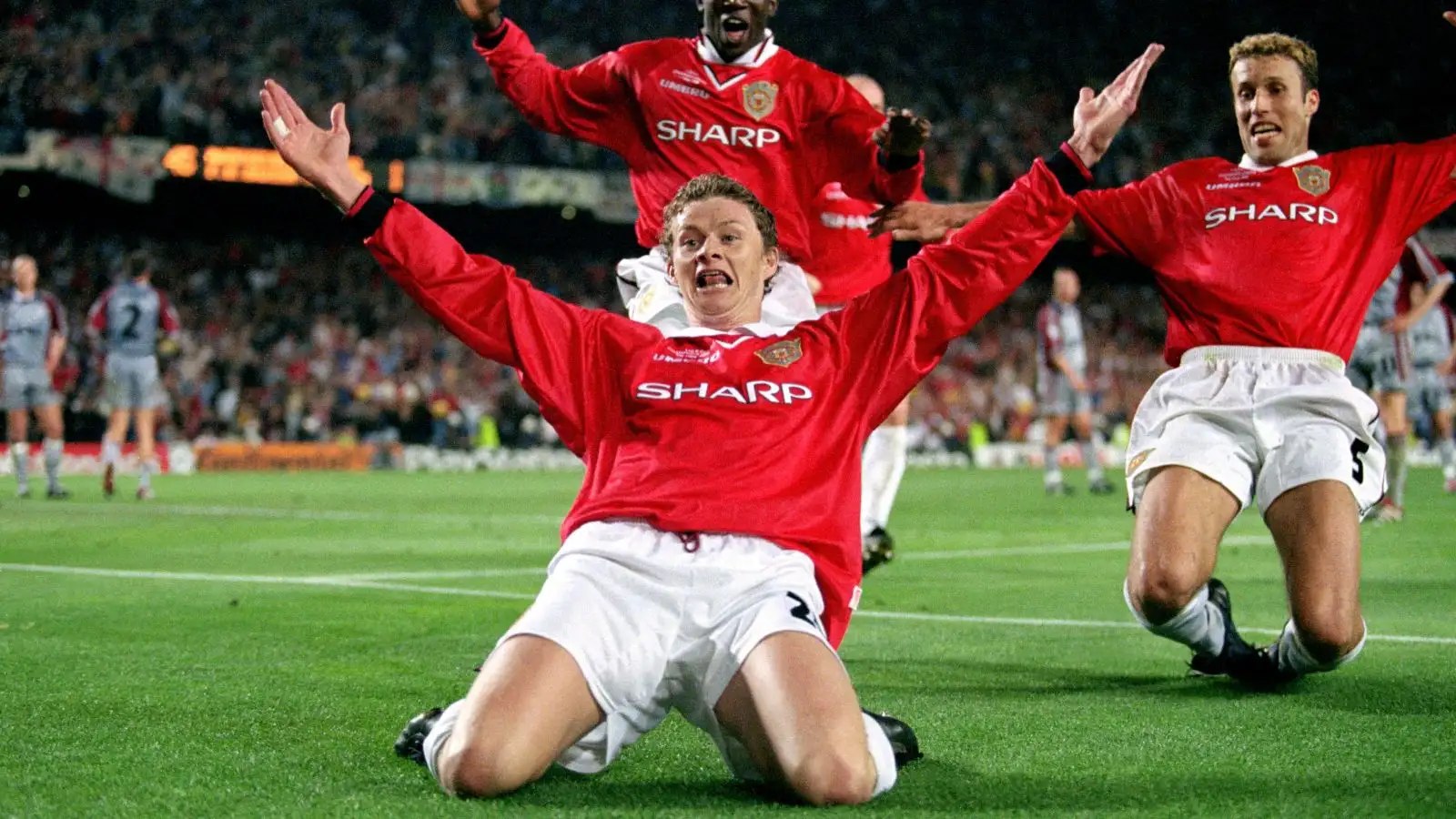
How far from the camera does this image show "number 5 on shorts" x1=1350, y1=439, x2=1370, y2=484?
5281 millimetres

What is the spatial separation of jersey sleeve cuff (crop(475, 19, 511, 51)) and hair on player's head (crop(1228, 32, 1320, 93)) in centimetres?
265

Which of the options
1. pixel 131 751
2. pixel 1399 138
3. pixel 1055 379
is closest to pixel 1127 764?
pixel 131 751

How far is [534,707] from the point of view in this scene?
3.40m

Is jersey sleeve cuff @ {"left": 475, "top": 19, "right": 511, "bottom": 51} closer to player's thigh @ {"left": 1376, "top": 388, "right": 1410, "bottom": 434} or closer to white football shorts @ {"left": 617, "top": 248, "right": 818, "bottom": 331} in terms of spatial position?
white football shorts @ {"left": 617, "top": 248, "right": 818, "bottom": 331}

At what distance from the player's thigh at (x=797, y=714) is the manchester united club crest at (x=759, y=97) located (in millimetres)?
2984

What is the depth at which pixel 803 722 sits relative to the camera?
3387 mm

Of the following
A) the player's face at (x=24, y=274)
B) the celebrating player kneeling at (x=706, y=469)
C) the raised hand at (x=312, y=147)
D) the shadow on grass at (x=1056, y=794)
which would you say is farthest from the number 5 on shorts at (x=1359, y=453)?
the player's face at (x=24, y=274)

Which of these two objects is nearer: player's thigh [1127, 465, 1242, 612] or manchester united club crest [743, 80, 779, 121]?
player's thigh [1127, 465, 1242, 612]

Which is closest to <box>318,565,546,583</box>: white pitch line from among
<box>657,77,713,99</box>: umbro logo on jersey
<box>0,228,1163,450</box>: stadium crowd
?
<box>657,77,713,99</box>: umbro logo on jersey

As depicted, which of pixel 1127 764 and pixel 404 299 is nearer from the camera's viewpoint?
pixel 1127 764

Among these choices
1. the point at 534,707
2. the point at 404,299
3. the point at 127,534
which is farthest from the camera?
the point at 404,299

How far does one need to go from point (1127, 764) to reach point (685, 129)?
3155 mm

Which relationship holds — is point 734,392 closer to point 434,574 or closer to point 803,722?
point 803,722

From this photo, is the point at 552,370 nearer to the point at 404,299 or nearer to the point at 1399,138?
the point at 1399,138
